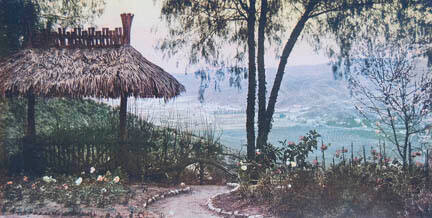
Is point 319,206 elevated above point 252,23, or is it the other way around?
point 252,23

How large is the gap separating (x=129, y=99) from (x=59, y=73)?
1633 mm

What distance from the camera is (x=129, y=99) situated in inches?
382

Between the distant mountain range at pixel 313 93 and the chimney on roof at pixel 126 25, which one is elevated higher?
the chimney on roof at pixel 126 25

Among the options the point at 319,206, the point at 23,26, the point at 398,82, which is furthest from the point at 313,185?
the point at 23,26

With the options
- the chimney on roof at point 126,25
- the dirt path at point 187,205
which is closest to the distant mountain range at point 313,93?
the chimney on roof at point 126,25

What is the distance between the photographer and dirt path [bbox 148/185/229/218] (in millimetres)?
6644

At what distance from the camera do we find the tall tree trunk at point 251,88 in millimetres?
9438

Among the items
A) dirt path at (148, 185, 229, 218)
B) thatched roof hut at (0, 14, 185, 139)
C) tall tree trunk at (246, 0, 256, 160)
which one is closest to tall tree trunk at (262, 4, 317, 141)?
tall tree trunk at (246, 0, 256, 160)

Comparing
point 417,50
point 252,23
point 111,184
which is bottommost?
point 111,184

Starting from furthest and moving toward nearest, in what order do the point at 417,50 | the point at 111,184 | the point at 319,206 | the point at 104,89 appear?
the point at 417,50 < the point at 104,89 < the point at 111,184 < the point at 319,206

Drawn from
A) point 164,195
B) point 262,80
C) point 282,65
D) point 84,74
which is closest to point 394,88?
point 282,65

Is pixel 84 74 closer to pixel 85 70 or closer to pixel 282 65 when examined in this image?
pixel 85 70

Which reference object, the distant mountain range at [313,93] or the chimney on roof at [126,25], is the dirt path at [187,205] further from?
the distant mountain range at [313,93]

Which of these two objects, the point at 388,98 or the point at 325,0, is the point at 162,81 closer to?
the point at 325,0
